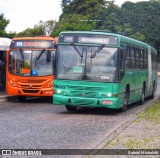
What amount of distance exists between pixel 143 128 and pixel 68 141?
2.70 m

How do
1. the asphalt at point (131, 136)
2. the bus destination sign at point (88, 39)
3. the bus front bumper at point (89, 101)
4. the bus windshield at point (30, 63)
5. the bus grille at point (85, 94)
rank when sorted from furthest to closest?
the bus windshield at point (30, 63), the bus destination sign at point (88, 39), the bus grille at point (85, 94), the bus front bumper at point (89, 101), the asphalt at point (131, 136)

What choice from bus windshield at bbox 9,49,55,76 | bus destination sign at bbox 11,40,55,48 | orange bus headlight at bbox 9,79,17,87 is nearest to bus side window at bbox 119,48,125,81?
bus windshield at bbox 9,49,55,76

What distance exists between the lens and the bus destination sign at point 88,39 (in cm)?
1719

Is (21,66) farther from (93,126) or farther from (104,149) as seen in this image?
(104,149)

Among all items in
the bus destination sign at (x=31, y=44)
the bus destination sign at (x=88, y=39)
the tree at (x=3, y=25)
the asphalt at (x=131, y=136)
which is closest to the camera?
the asphalt at (x=131, y=136)


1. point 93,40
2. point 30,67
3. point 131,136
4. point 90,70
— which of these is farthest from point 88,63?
point 131,136

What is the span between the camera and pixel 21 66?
72.5 feet

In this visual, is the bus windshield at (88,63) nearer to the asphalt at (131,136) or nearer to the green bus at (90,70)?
the green bus at (90,70)

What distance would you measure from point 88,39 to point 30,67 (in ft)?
17.4

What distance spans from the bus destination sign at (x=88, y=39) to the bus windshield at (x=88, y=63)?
0.18 meters

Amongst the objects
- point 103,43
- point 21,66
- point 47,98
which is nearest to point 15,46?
point 21,66

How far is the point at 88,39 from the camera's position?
56.9ft

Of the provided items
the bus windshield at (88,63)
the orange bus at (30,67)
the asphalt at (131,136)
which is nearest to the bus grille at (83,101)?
the bus windshield at (88,63)

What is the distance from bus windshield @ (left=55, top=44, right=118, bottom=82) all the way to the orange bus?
453 centimetres
